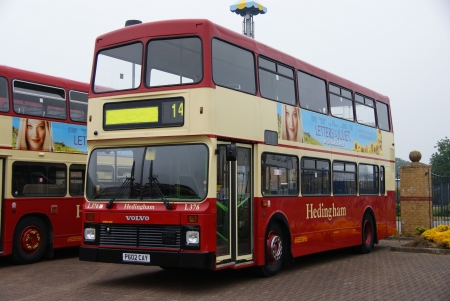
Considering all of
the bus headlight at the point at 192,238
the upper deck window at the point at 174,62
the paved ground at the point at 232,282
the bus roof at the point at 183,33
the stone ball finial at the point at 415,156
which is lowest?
the paved ground at the point at 232,282

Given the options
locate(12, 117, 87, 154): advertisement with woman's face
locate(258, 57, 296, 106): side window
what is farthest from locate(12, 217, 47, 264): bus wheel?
locate(258, 57, 296, 106): side window

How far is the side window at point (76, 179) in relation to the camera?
1570 centimetres

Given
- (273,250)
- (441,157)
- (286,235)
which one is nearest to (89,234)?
(273,250)

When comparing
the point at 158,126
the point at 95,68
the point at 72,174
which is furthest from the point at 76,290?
the point at 72,174

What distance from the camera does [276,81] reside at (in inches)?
512

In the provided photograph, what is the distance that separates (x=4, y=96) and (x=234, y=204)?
20.8 ft

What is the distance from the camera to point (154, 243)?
10.5m

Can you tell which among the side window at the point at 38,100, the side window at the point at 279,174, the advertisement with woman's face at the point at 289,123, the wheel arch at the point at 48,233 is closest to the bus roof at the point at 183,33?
the advertisement with woman's face at the point at 289,123

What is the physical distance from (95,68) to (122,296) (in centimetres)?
444

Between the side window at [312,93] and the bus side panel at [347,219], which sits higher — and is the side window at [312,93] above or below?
above

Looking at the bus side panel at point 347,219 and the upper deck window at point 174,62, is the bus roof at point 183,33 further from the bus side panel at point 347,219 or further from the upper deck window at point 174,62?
the bus side panel at point 347,219

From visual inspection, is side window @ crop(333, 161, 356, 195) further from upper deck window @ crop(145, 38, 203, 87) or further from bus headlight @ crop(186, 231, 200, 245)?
bus headlight @ crop(186, 231, 200, 245)

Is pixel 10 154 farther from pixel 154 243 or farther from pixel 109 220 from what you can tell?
pixel 154 243

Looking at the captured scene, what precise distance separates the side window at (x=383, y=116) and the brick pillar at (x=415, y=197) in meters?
3.19
